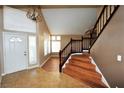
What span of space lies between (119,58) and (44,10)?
647 cm

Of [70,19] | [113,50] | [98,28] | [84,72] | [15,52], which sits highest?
[70,19]

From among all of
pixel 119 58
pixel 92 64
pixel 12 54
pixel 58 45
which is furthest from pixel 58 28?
pixel 119 58

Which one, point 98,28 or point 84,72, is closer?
point 84,72

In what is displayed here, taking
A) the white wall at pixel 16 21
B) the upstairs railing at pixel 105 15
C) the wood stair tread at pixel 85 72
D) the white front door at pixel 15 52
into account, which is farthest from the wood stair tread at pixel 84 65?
the white wall at pixel 16 21

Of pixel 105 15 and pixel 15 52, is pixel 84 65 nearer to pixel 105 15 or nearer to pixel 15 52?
pixel 105 15

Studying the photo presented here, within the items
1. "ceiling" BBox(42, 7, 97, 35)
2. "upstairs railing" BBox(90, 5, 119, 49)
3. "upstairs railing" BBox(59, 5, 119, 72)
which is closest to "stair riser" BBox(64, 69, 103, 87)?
"upstairs railing" BBox(59, 5, 119, 72)

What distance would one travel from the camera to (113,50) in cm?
372

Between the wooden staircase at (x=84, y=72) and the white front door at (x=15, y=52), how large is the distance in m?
2.40

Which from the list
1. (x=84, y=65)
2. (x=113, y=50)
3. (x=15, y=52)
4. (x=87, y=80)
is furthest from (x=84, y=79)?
(x=15, y=52)

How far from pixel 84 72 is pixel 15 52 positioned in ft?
11.7

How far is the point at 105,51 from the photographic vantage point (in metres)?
4.32

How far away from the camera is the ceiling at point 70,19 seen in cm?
876

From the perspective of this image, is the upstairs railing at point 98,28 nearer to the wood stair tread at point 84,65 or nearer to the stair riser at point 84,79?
the wood stair tread at point 84,65

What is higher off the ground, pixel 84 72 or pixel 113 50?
pixel 113 50
